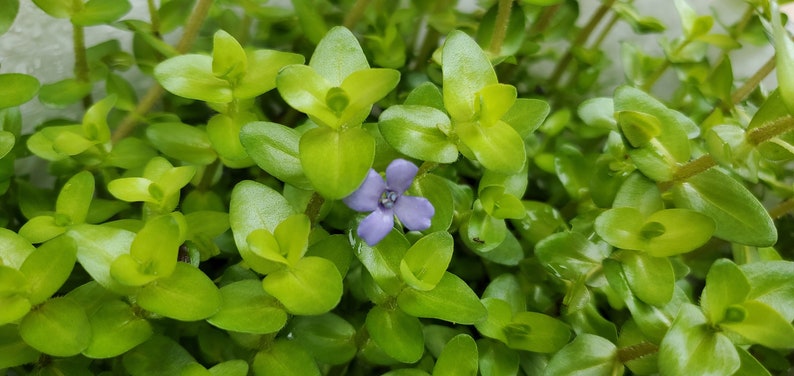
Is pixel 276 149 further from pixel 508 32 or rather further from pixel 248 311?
pixel 508 32

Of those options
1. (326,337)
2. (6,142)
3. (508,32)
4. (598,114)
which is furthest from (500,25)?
(6,142)

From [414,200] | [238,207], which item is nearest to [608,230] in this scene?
[414,200]

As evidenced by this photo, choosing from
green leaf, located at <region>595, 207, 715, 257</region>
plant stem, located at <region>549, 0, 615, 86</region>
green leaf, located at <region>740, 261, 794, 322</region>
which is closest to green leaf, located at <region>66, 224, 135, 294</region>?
green leaf, located at <region>595, 207, 715, 257</region>

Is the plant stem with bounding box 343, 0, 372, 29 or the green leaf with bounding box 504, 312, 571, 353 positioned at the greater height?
the plant stem with bounding box 343, 0, 372, 29

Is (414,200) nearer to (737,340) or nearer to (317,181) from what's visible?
(317,181)

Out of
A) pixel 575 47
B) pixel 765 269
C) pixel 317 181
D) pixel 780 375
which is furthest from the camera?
pixel 575 47

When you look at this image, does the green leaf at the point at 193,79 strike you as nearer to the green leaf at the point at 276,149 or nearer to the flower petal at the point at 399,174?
the green leaf at the point at 276,149

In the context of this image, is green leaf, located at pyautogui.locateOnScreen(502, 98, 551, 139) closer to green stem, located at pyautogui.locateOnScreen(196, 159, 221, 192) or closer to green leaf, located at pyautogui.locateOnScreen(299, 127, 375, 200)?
green leaf, located at pyautogui.locateOnScreen(299, 127, 375, 200)
